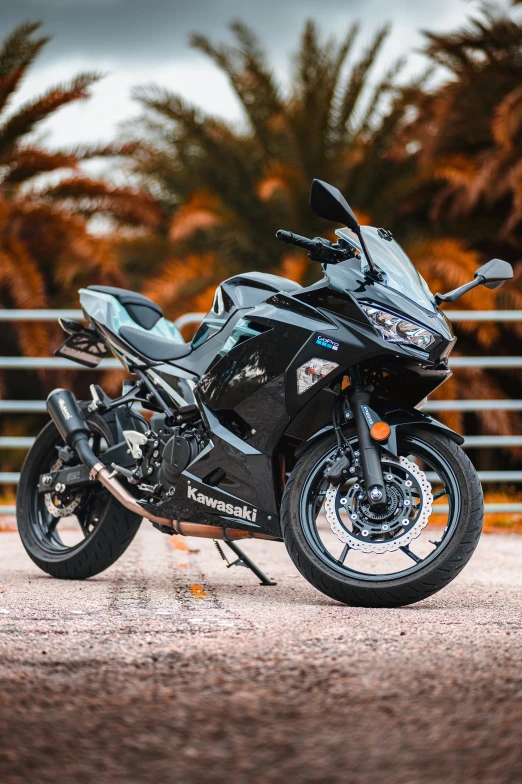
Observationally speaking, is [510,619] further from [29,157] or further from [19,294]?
[29,157]

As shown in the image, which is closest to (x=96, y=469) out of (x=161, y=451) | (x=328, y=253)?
(x=161, y=451)

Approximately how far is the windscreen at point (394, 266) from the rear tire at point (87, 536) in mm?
1472

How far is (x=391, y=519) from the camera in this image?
12.2ft

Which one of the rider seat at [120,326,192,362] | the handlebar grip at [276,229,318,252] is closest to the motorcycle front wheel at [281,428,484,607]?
the handlebar grip at [276,229,318,252]

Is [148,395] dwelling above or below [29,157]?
below

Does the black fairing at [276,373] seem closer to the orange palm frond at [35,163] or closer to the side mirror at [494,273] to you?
the side mirror at [494,273]

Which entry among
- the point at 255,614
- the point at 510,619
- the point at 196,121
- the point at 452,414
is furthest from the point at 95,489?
the point at 196,121

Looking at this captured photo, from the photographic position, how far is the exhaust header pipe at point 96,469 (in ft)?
13.5

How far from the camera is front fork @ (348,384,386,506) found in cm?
367

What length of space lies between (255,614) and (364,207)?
11711 millimetres

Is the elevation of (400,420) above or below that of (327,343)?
below

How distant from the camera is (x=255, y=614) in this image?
11.6 ft

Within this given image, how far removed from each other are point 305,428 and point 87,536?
1.22 metres

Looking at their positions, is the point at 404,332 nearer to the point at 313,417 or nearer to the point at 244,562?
the point at 313,417
